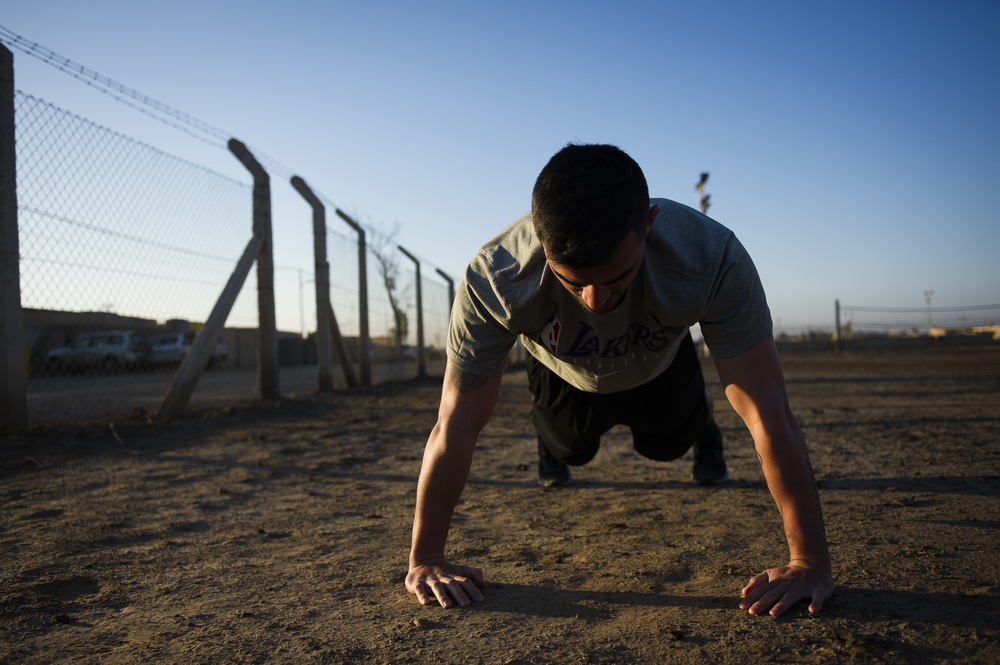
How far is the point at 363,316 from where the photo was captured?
9.93 m

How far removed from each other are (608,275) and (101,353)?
20.6 ft

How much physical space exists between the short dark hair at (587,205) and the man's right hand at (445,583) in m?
0.90

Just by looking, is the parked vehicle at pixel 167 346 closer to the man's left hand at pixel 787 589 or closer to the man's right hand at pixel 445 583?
the man's right hand at pixel 445 583

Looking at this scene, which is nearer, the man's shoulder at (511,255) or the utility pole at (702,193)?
the man's shoulder at (511,255)

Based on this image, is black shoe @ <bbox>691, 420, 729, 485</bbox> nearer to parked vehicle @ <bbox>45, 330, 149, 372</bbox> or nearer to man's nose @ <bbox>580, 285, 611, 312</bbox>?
man's nose @ <bbox>580, 285, 611, 312</bbox>

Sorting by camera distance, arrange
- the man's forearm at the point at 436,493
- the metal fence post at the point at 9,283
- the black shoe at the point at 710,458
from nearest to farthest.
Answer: the man's forearm at the point at 436,493
the black shoe at the point at 710,458
the metal fence post at the point at 9,283

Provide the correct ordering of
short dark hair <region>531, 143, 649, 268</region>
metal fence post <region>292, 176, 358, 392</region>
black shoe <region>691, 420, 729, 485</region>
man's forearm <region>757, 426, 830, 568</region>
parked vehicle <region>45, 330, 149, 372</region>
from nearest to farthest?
short dark hair <region>531, 143, 649, 268</region>
man's forearm <region>757, 426, 830, 568</region>
black shoe <region>691, 420, 729, 485</region>
parked vehicle <region>45, 330, 149, 372</region>
metal fence post <region>292, 176, 358, 392</region>

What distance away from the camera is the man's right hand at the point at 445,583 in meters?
1.79

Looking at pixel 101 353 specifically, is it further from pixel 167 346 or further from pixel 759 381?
pixel 759 381

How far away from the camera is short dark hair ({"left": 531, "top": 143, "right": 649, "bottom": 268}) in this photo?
4.91ft

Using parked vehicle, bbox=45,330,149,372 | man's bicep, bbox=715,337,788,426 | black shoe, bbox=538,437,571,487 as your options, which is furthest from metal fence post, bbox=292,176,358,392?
man's bicep, bbox=715,337,788,426

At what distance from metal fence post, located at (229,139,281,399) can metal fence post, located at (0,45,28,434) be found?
2410mm

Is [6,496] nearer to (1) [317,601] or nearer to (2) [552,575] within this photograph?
(1) [317,601]

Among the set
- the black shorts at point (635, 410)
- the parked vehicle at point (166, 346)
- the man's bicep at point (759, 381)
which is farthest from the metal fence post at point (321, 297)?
the man's bicep at point (759, 381)
